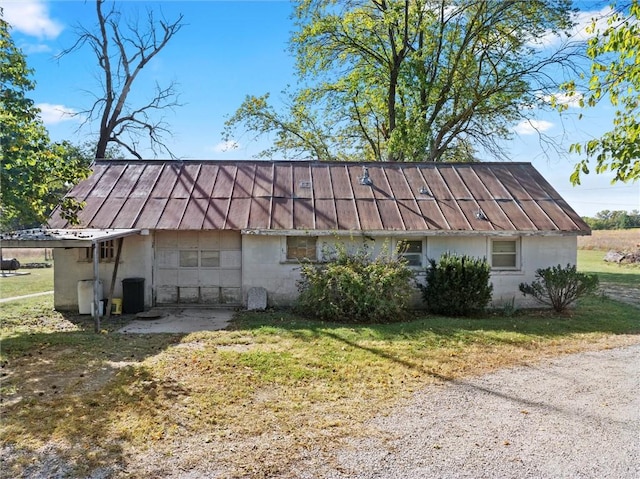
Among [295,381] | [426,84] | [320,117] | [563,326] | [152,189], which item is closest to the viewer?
[295,381]

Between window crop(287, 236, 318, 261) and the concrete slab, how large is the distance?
236 cm

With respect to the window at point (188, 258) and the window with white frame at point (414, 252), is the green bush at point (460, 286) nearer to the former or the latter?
the window with white frame at point (414, 252)

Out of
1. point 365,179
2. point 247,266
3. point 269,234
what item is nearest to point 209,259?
point 247,266

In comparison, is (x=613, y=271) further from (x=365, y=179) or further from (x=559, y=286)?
(x=365, y=179)

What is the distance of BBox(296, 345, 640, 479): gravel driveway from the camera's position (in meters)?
3.88

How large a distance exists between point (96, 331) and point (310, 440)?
6.78m

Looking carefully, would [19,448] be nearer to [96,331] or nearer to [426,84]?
[96,331]

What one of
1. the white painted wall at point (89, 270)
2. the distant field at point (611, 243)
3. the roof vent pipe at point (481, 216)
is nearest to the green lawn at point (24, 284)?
the white painted wall at point (89, 270)

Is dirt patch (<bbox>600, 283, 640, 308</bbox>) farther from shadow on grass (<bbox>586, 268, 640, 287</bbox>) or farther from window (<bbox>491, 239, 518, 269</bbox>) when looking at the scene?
window (<bbox>491, 239, 518, 269</bbox>)

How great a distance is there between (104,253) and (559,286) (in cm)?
1271

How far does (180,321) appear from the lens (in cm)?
1034

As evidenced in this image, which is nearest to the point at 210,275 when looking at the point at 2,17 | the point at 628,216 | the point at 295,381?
the point at 295,381

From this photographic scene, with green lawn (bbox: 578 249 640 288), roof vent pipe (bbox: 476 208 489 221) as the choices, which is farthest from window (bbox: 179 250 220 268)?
green lawn (bbox: 578 249 640 288)

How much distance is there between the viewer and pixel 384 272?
1037 centimetres
